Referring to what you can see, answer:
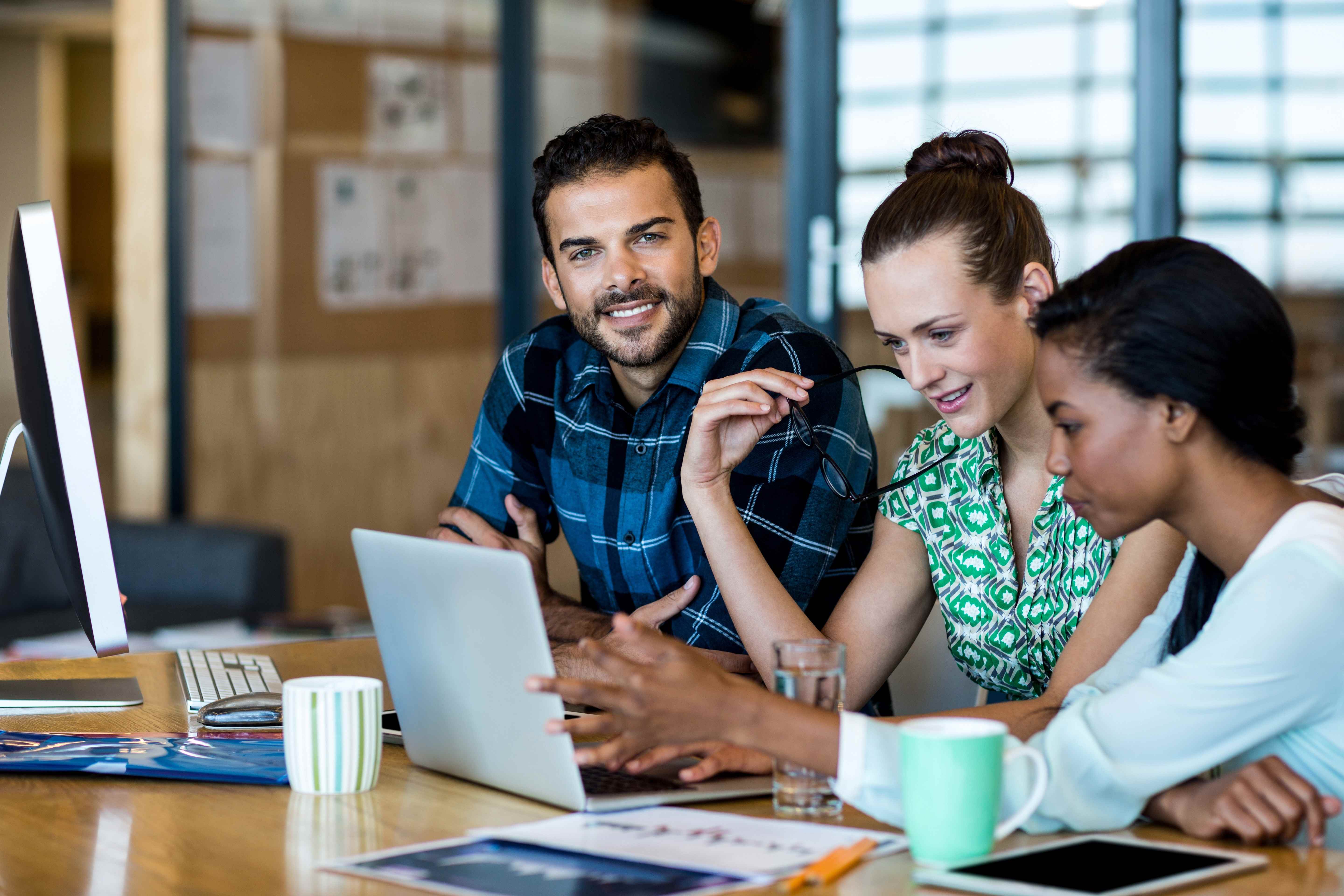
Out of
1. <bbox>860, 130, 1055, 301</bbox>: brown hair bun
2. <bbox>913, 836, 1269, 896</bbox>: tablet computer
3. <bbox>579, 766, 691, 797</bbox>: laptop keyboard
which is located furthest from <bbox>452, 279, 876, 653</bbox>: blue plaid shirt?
<bbox>913, 836, 1269, 896</bbox>: tablet computer

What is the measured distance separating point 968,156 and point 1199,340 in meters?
0.57

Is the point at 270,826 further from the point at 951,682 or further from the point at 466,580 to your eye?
the point at 951,682

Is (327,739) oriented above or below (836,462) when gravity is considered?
below

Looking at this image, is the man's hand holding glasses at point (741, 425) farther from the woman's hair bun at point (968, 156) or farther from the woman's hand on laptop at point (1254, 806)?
the woman's hand on laptop at point (1254, 806)

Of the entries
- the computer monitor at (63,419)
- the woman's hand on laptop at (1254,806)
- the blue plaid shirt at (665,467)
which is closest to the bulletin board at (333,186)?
the blue plaid shirt at (665,467)

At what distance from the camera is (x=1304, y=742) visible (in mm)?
1121

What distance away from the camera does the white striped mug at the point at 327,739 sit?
1.17 meters

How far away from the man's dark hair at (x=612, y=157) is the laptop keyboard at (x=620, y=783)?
840 millimetres

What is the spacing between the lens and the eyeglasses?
1.61 metres

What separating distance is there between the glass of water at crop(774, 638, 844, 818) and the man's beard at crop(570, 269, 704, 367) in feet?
2.45

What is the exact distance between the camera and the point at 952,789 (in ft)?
3.16

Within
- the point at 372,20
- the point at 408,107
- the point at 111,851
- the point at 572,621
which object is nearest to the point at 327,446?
the point at 408,107

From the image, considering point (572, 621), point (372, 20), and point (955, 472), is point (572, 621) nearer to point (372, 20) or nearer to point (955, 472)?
point (955, 472)

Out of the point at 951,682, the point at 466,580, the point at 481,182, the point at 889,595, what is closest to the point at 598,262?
the point at 889,595
